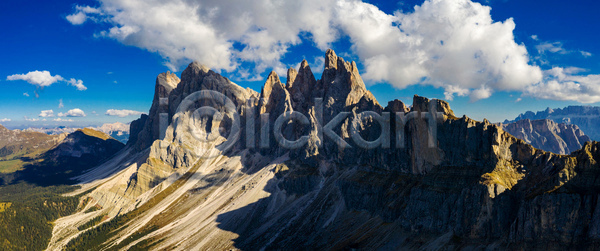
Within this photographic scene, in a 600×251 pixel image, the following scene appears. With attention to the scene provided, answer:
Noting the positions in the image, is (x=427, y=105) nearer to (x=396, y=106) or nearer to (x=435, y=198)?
(x=396, y=106)

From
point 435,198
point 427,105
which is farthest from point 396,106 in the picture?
point 435,198

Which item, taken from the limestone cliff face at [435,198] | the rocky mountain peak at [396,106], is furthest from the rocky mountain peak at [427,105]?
the rocky mountain peak at [396,106]

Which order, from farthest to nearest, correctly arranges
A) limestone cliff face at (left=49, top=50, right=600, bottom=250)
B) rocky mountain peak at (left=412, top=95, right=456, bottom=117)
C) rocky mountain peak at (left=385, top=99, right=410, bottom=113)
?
rocky mountain peak at (left=385, top=99, right=410, bottom=113) < rocky mountain peak at (left=412, top=95, right=456, bottom=117) < limestone cliff face at (left=49, top=50, right=600, bottom=250)

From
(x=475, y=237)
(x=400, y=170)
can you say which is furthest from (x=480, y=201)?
(x=400, y=170)

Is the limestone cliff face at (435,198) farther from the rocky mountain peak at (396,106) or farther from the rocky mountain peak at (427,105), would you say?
the rocky mountain peak at (396,106)

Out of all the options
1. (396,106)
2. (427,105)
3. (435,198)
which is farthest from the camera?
(396,106)

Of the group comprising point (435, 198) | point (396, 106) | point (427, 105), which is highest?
point (396, 106)

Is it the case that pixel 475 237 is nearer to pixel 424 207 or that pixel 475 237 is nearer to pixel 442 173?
pixel 424 207

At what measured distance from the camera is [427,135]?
138 meters

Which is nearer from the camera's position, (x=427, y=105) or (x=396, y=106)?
(x=427, y=105)

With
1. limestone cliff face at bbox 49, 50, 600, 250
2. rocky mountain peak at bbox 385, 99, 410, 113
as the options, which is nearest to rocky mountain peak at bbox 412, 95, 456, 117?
limestone cliff face at bbox 49, 50, 600, 250

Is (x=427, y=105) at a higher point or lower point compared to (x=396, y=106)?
lower

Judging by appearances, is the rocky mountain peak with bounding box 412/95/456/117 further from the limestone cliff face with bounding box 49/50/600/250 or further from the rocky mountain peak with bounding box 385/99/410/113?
the rocky mountain peak with bounding box 385/99/410/113

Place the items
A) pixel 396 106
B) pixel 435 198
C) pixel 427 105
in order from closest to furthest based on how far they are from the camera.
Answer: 1. pixel 435 198
2. pixel 427 105
3. pixel 396 106
